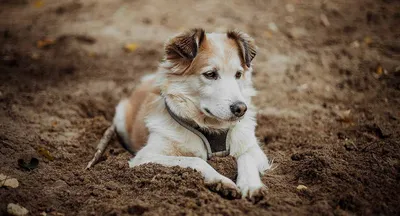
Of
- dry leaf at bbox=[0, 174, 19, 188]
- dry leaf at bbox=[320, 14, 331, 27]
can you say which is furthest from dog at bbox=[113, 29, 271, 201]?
dry leaf at bbox=[320, 14, 331, 27]

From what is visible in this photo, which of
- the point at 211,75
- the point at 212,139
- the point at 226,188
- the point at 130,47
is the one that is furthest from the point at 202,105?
the point at 130,47

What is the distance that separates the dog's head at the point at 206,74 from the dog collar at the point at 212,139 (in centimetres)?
7

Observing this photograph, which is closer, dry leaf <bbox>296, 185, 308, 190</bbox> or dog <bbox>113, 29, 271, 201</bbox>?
dry leaf <bbox>296, 185, 308, 190</bbox>

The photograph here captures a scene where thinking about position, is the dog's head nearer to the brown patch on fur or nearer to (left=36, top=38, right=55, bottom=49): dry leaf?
the brown patch on fur

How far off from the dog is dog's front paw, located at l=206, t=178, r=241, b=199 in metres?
0.35

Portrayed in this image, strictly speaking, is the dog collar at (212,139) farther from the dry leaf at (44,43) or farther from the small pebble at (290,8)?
the small pebble at (290,8)

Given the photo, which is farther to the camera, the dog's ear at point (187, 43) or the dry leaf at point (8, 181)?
the dog's ear at point (187, 43)

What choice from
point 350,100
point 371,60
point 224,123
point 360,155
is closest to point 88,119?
point 224,123

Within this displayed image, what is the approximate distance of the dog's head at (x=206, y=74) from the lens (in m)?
3.76

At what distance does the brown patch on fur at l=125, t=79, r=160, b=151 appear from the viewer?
4426mm

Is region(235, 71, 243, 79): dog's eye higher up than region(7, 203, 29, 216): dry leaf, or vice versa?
region(235, 71, 243, 79): dog's eye

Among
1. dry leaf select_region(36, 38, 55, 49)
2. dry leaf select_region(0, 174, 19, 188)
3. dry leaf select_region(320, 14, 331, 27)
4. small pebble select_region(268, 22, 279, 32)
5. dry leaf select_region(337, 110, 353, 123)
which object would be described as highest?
dry leaf select_region(0, 174, 19, 188)

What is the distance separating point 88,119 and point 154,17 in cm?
361

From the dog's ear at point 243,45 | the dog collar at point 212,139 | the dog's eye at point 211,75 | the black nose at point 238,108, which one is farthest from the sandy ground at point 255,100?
the dog's ear at point 243,45
